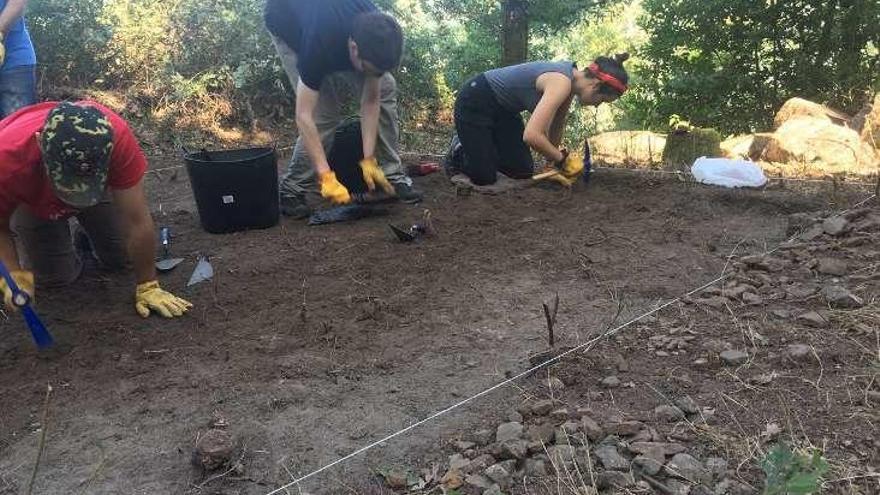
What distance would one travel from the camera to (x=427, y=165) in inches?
198

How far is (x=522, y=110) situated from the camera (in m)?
4.34

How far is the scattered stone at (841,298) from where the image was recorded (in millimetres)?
2415

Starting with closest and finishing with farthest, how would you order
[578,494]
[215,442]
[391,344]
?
[578,494] < [215,442] < [391,344]

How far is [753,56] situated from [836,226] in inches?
207

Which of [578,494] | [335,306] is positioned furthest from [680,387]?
[335,306]

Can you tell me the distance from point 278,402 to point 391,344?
0.51 metres

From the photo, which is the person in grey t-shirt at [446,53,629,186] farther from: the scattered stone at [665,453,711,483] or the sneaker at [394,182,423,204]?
the scattered stone at [665,453,711,483]

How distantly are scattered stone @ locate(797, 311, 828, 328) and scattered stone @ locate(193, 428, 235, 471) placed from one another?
74.5 inches

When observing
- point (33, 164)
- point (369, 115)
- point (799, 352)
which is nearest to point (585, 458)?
point (799, 352)

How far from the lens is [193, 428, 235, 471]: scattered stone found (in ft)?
5.92

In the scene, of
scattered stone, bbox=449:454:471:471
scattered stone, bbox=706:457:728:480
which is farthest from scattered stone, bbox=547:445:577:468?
scattered stone, bbox=706:457:728:480

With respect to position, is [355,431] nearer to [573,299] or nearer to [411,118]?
[573,299]

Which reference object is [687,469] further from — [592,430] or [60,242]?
[60,242]

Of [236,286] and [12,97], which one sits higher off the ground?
[12,97]
